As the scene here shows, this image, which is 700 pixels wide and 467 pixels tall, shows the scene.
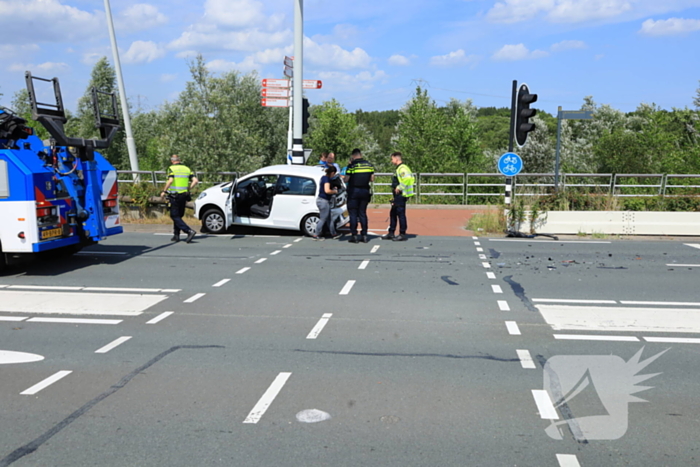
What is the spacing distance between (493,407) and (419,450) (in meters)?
0.95

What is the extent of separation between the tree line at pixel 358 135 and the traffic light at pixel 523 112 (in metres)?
13.4

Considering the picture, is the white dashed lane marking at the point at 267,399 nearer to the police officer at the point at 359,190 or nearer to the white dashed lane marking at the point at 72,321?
the white dashed lane marking at the point at 72,321

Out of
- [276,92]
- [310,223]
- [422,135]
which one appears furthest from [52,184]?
[422,135]

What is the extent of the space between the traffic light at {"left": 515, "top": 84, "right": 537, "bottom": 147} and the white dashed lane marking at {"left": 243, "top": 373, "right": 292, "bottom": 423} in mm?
10864

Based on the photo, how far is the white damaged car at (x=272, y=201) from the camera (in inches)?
567

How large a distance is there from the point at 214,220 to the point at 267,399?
1066 cm

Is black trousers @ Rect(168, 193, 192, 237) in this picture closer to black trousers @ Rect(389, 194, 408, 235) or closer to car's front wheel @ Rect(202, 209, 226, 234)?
car's front wheel @ Rect(202, 209, 226, 234)

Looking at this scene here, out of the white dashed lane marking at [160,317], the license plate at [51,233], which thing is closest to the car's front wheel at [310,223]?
the license plate at [51,233]

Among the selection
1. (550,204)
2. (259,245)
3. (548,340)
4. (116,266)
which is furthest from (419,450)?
(550,204)

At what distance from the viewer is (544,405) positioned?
15.5ft

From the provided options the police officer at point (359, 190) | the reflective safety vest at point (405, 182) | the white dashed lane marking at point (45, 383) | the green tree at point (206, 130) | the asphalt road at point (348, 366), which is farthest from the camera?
the green tree at point (206, 130)

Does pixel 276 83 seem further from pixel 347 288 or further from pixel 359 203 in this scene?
pixel 347 288

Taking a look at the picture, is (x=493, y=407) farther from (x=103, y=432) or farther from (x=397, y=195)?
(x=397, y=195)

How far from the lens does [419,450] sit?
403cm
